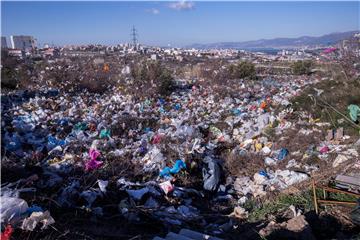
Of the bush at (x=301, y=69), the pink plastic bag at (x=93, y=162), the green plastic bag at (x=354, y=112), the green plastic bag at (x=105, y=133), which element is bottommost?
the pink plastic bag at (x=93, y=162)

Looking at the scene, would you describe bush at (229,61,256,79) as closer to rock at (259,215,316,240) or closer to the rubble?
the rubble

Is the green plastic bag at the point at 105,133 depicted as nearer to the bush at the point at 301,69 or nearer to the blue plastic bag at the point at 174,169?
the blue plastic bag at the point at 174,169

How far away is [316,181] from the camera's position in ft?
14.4

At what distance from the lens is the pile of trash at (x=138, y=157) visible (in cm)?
386

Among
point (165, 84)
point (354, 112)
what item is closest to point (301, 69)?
point (165, 84)

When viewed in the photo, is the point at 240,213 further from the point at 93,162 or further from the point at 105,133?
the point at 105,133

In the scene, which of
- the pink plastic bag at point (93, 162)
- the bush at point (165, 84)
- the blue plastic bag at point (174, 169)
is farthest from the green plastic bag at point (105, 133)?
the bush at point (165, 84)

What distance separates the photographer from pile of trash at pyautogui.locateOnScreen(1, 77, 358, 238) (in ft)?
12.7

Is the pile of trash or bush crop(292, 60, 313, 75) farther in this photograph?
bush crop(292, 60, 313, 75)

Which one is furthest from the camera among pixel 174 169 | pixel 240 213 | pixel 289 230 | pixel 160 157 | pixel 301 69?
pixel 301 69

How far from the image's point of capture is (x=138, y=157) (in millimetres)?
5641

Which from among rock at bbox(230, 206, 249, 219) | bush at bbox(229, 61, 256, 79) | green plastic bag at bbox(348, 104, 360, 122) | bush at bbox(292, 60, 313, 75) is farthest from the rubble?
bush at bbox(292, 60, 313, 75)

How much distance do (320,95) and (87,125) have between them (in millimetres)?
5661

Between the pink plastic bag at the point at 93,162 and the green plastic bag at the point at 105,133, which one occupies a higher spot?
the green plastic bag at the point at 105,133
